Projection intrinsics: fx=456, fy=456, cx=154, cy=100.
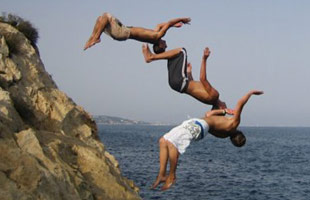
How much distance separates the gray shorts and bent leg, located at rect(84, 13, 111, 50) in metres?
0.09

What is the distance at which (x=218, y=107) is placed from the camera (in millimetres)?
8633

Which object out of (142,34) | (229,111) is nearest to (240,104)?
(229,111)

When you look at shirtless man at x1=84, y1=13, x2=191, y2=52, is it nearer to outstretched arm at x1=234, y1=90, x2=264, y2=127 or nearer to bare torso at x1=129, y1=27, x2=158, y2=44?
bare torso at x1=129, y1=27, x2=158, y2=44

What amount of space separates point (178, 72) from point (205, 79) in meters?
0.52

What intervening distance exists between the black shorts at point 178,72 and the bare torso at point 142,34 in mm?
523

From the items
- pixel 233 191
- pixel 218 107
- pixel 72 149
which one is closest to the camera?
pixel 218 107

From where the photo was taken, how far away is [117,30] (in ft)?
26.4

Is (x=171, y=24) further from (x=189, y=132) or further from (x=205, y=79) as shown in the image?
(x=189, y=132)

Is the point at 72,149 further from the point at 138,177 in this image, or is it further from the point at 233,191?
the point at 138,177

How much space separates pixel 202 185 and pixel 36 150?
2956cm

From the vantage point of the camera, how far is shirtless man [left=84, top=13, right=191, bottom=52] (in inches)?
317

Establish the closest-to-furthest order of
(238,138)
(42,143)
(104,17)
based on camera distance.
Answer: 1. (104,17)
2. (238,138)
3. (42,143)

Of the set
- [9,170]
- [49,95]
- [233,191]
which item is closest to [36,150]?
[9,170]

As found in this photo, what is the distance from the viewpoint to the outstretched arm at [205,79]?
771 centimetres
